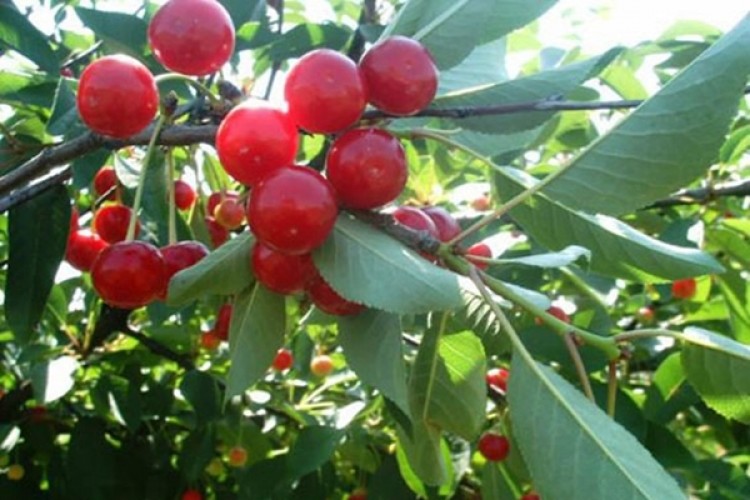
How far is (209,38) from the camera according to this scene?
101 centimetres

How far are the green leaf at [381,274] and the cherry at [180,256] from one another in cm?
26

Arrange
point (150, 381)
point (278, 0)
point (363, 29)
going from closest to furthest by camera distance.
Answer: point (363, 29) → point (278, 0) → point (150, 381)

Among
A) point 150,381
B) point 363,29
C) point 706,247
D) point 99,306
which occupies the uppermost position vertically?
point 363,29

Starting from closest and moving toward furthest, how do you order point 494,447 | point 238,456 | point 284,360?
point 494,447
point 238,456
point 284,360

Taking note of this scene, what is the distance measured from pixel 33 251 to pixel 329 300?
69 centimetres

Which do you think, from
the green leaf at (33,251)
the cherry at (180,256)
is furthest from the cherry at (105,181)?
the cherry at (180,256)

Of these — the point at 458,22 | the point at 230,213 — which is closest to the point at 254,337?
the point at 458,22

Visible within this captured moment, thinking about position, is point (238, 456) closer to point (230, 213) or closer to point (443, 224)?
point (230, 213)

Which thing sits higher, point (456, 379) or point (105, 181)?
point (456, 379)

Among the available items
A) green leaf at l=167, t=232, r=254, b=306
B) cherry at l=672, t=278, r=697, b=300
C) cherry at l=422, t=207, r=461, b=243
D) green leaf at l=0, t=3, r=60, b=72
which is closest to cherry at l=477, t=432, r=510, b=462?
cherry at l=422, t=207, r=461, b=243

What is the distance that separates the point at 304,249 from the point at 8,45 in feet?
2.57

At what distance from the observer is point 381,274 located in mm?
792

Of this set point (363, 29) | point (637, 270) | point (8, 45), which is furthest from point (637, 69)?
point (8, 45)

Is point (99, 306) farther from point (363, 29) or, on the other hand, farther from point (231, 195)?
point (363, 29)
